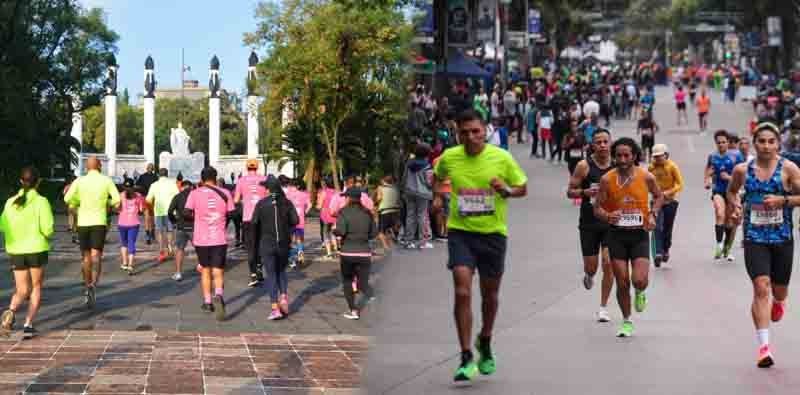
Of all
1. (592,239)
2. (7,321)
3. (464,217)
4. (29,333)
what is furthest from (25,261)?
(464,217)

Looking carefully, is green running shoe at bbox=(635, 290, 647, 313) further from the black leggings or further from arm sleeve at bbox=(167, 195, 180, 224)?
arm sleeve at bbox=(167, 195, 180, 224)

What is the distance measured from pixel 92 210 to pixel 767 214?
702cm

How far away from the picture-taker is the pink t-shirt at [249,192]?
15469 mm

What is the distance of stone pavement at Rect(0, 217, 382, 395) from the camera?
29.0 feet

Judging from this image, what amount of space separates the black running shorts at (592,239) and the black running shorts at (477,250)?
107 inches

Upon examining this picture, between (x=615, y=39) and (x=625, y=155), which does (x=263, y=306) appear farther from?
(x=615, y=39)

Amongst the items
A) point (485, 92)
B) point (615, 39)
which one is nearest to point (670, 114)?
point (485, 92)

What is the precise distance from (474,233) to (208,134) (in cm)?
Result: 5338

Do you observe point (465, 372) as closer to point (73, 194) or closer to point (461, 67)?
point (73, 194)

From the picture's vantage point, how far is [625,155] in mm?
9516

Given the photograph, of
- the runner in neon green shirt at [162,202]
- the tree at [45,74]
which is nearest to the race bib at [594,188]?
the runner in neon green shirt at [162,202]

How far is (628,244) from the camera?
956cm

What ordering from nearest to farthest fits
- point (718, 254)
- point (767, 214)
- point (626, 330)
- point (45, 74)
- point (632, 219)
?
point (767, 214), point (626, 330), point (632, 219), point (718, 254), point (45, 74)

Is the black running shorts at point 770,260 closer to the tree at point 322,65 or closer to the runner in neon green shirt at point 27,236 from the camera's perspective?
the runner in neon green shirt at point 27,236
